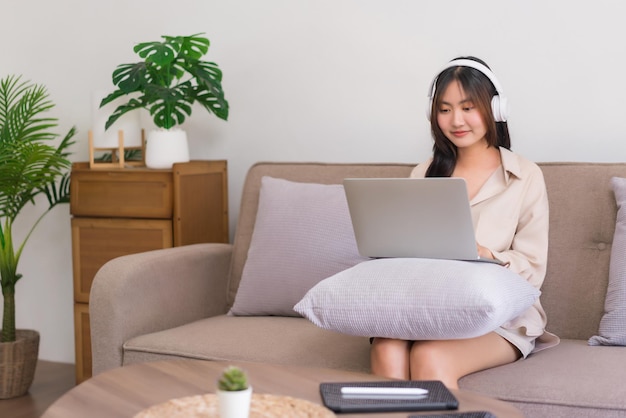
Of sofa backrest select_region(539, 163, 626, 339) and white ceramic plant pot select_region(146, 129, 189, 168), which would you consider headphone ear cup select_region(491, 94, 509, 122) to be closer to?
sofa backrest select_region(539, 163, 626, 339)

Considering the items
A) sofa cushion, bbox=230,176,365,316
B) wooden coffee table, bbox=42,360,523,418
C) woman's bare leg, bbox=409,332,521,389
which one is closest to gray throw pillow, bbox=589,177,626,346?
woman's bare leg, bbox=409,332,521,389

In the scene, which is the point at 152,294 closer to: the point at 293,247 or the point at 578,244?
the point at 293,247

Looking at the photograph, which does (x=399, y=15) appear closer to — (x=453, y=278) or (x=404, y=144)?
(x=404, y=144)

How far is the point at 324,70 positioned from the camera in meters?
3.22

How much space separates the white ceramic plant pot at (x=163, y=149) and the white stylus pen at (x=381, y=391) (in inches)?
70.2

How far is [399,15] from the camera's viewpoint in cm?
306

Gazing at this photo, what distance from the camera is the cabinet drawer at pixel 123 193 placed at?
305cm

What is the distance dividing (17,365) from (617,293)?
217cm

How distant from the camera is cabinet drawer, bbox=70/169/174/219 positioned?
10.0 ft

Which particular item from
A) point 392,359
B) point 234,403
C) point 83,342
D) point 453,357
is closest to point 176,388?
point 234,403

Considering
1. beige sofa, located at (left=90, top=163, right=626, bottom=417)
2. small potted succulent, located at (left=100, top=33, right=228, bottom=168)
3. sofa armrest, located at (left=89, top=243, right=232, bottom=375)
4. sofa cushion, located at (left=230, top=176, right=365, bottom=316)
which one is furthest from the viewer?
small potted succulent, located at (left=100, top=33, right=228, bottom=168)

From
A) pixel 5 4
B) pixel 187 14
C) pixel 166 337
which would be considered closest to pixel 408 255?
pixel 166 337

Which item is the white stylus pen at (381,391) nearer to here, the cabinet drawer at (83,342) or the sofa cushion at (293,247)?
the sofa cushion at (293,247)

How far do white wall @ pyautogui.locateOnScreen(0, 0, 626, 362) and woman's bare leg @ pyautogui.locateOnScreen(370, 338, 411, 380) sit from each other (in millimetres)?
1143
